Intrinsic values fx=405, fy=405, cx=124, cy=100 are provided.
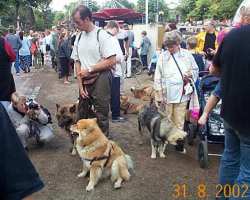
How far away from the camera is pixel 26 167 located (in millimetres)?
1582

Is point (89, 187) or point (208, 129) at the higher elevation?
point (208, 129)

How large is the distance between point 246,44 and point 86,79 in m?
2.92

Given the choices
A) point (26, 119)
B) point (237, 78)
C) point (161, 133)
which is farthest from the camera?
point (26, 119)

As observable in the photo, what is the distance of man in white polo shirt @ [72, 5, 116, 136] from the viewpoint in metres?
5.43

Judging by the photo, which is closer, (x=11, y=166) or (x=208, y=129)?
(x=11, y=166)

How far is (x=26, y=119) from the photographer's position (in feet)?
21.0

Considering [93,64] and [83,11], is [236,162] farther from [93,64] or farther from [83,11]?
[83,11]

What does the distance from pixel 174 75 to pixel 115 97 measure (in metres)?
2.60

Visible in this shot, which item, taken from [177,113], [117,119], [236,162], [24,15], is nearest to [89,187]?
[177,113]

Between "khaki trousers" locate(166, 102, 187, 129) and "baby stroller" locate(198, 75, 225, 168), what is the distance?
0.98 ft

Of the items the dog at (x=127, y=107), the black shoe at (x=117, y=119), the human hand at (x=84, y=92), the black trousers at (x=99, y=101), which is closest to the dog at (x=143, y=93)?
the dog at (x=127, y=107)

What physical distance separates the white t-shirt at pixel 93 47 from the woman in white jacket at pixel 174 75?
3.04 ft

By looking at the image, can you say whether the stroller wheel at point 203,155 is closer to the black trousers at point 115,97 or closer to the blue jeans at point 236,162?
the blue jeans at point 236,162

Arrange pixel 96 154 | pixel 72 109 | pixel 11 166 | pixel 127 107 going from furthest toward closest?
pixel 127 107 < pixel 72 109 < pixel 96 154 < pixel 11 166
